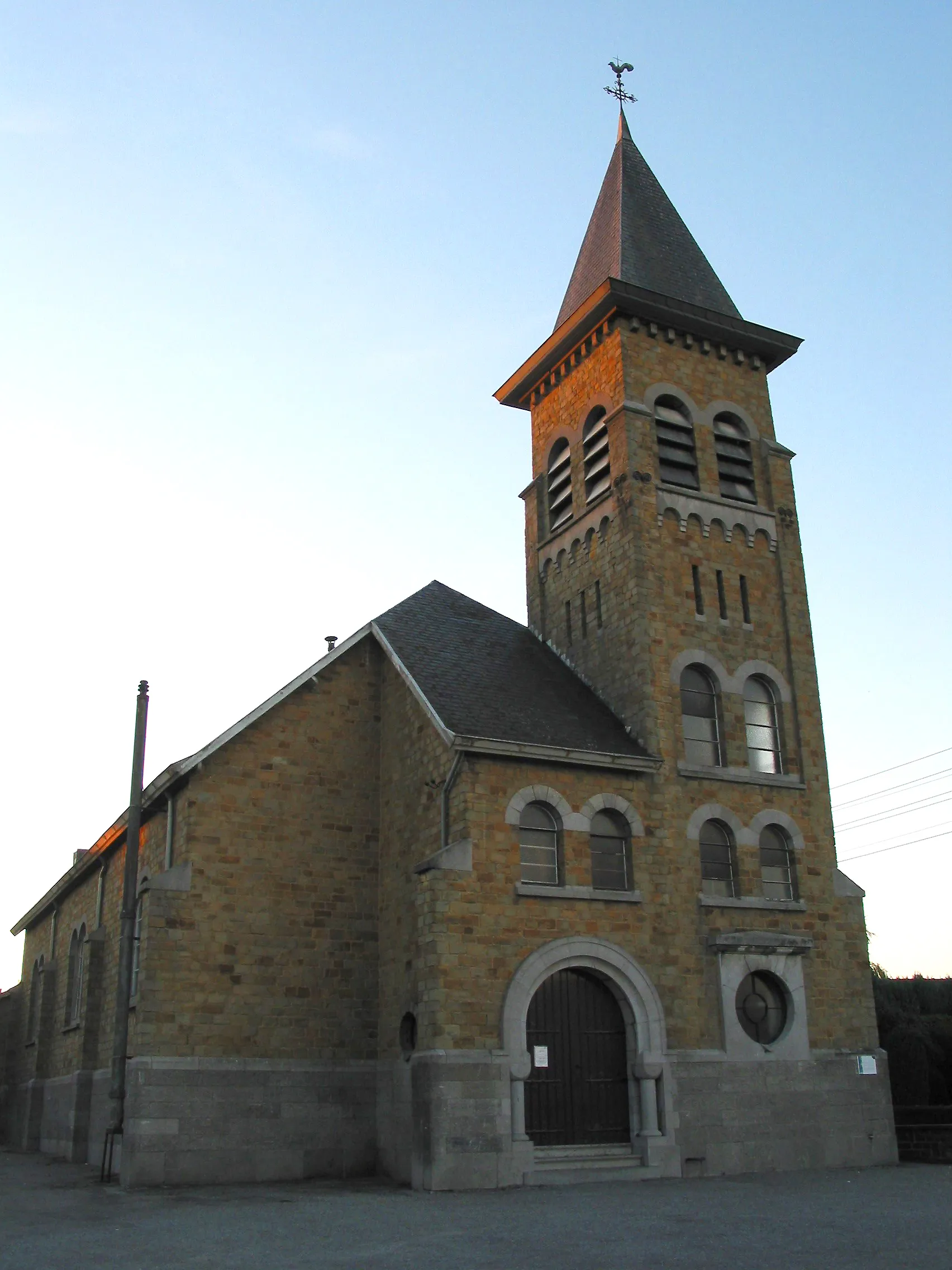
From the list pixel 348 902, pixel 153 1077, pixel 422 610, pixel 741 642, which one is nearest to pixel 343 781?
pixel 348 902

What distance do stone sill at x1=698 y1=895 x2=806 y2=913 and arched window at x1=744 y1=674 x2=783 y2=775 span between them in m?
2.51

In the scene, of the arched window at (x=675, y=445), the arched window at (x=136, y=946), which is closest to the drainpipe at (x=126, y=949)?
the arched window at (x=136, y=946)

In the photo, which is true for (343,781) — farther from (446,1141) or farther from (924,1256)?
(924,1256)

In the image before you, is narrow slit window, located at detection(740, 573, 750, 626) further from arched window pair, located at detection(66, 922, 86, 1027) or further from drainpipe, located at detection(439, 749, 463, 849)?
arched window pair, located at detection(66, 922, 86, 1027)

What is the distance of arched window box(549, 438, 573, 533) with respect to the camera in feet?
84.0

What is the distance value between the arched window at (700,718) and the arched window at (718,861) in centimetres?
122

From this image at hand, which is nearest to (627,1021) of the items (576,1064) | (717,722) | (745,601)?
(576,1064)

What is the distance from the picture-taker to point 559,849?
19094mm

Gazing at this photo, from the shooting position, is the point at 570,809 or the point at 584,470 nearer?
the point at 570,809

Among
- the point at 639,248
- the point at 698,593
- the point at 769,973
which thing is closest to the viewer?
the point at 769,973

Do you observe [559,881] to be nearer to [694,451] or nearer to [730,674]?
[730,674]

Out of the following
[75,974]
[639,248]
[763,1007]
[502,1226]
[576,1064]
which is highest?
[639,248]

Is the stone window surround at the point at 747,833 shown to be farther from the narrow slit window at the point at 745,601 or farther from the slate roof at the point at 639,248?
the slate roof at the point at 639,248

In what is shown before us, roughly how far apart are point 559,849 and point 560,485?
9849 mm
